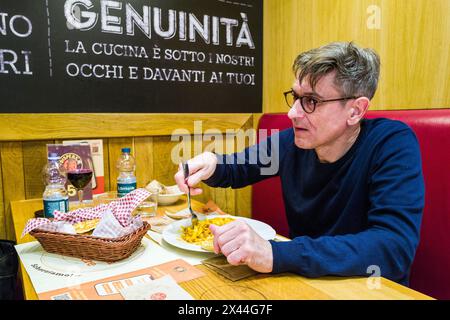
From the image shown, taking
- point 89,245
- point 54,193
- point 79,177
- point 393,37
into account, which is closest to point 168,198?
point 79,177

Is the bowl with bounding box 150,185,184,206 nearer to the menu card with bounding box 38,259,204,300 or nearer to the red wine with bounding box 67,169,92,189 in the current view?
the red wine with bounding box 67,169,92,189

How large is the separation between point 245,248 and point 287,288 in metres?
0.13

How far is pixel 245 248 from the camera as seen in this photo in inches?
32.7

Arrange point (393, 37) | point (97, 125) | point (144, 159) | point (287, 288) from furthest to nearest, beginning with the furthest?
point (144, 159) → point (97, 125) → point (393, 37) → point (287, 288)

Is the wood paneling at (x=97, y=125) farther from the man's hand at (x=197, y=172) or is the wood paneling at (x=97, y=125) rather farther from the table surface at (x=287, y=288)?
the table surface at (x=287, y=288)

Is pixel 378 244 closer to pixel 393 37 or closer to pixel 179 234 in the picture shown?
pixel 179 234

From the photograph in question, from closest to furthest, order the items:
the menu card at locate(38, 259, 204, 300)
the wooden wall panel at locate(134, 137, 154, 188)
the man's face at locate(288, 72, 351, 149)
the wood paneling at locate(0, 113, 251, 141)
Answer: the menu card at locate(38, 259, 204, 300) < the man's face at locate(288, 72, 351, 149) < the wood paneling at locate(0, 113, 251, 141) < the wooden wall panel at locate(134, 137, 154, 188)

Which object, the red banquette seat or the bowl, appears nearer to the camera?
the red banquette seat

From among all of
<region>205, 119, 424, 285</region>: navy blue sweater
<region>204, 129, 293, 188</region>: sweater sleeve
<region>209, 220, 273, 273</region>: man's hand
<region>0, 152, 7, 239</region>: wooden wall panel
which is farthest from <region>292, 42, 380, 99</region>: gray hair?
<region>0, 152, 7, 239</region>: wooden wall panel

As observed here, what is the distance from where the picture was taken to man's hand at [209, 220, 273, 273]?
83 cm

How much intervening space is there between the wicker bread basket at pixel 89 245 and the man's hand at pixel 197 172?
0.39 metres

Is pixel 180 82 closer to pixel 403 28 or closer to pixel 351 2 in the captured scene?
pixel 351 2

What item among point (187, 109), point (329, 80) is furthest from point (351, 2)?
point (187, 109)
